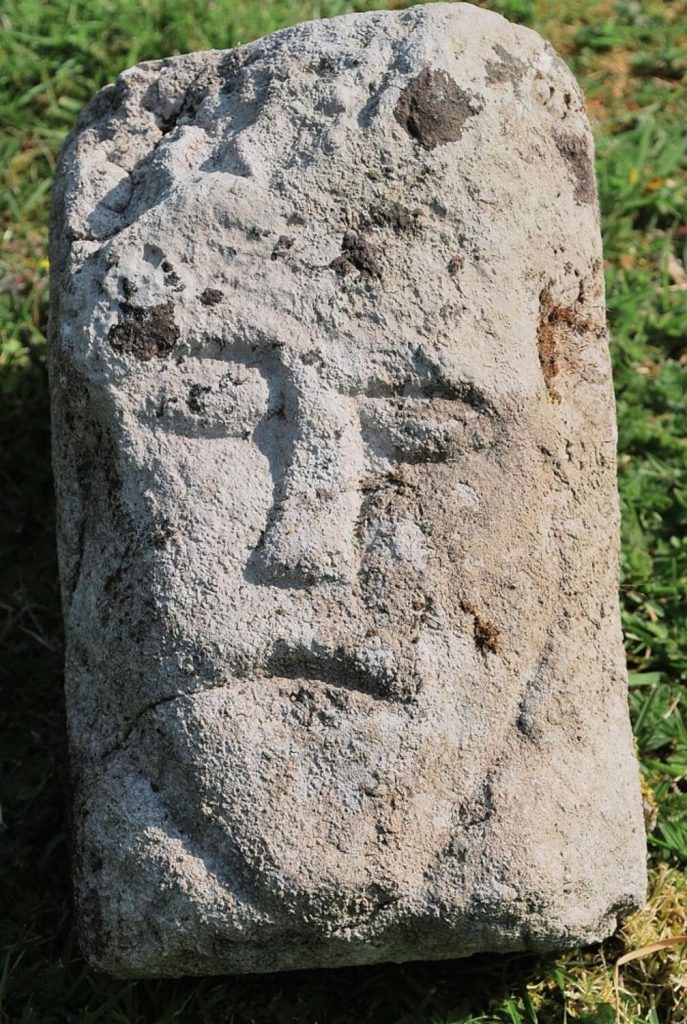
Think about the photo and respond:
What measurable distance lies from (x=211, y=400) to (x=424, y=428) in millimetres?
381

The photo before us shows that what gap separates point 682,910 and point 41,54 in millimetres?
3226

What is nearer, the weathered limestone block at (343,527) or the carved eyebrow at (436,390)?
the weathered limestone block at (343,527)

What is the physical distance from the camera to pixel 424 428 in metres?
2.20

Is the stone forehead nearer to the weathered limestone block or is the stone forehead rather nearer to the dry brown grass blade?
the weathered limestone block

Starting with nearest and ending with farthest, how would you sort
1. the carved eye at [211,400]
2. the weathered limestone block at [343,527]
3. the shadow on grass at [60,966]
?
1. the weathered limestone block at [343,527]
2. the carved eye at [211,400]
3. the shadow on grass at [60,966]

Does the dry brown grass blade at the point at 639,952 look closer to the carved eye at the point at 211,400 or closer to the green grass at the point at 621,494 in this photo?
the green grass at the point at 621,494

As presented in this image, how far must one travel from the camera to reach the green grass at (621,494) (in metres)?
2.67

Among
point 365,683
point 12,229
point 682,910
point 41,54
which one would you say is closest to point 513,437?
point 365,683

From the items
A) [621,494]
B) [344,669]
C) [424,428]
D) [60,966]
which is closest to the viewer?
[344,669]

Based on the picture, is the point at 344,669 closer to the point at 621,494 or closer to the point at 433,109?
the point at 433,109

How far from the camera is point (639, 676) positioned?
3.21 m

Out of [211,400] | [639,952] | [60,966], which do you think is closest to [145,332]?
[211,400]

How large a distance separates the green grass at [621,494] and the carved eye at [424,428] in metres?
1.19

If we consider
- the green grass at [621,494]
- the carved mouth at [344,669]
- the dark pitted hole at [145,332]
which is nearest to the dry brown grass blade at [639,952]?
the green grass at [621,494]
